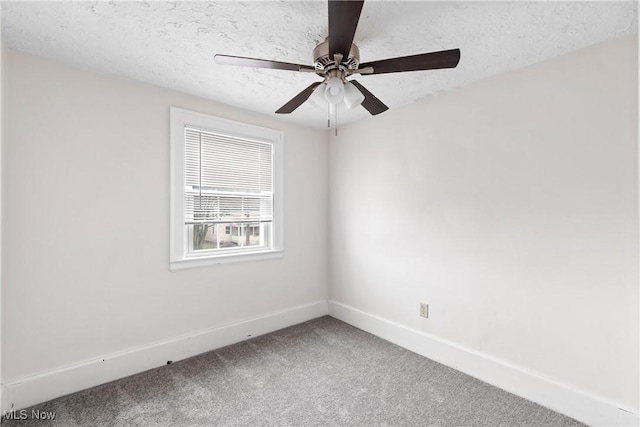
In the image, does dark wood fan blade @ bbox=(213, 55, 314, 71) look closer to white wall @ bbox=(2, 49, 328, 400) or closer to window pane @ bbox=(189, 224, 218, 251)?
white wall @ bbox=(2, 49, 328, 400)

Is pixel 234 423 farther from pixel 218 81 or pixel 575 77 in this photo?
pixel 575 77

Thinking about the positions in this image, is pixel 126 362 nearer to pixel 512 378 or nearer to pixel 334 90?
pixel 334 90

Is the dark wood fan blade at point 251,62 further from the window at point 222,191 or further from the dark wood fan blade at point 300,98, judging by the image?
the window at point 222,191

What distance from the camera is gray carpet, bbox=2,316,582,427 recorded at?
1.88 m

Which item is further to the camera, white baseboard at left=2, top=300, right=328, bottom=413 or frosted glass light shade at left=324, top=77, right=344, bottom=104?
white baseboard at left=2, top=300, right=328, bottom=413

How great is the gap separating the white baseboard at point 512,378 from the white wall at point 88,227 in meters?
1.65

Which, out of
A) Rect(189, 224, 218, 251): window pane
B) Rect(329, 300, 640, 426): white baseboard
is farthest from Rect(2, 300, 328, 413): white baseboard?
Rect(329, 300, 640, 426): white baseboard

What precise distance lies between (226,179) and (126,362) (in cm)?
170

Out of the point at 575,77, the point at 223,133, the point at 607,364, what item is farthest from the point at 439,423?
the point at 223,133

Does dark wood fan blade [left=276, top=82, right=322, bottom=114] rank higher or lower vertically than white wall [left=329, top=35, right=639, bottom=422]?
higher

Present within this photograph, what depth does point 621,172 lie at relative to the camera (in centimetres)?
175

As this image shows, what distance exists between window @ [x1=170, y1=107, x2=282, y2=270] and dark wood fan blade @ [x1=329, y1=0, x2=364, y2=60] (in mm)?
1700

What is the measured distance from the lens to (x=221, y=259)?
2863 mm

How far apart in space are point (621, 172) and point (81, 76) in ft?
11.7
